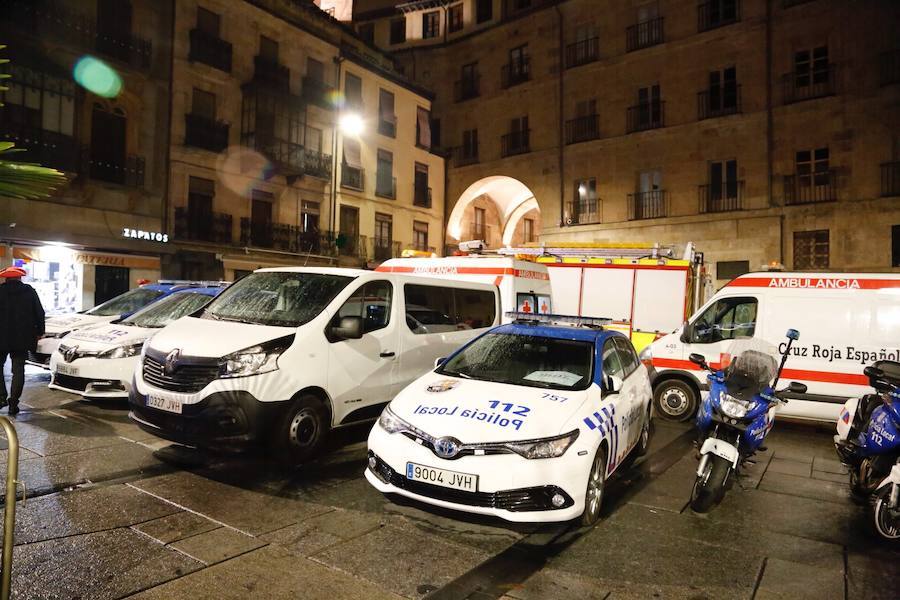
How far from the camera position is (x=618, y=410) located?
483 cm

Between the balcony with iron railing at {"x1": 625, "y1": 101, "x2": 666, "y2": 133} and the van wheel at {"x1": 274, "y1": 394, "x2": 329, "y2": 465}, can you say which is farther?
the balcony with iron railing at {"x1": 625, "y1": 101, "x2": 666, "y2": 133}

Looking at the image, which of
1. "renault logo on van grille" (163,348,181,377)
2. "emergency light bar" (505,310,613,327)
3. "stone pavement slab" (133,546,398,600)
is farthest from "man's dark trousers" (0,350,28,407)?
"emergency light bar" (505,310,613,327)

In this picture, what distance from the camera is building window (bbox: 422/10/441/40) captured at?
32.3 meters

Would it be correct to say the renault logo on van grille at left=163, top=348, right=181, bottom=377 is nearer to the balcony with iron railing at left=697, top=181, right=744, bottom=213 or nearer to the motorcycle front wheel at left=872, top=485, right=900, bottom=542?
the motorcycle front wheel at left=872, top=485, right=900, bottom=542

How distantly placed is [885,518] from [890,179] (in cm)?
2021

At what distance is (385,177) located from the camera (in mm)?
29578

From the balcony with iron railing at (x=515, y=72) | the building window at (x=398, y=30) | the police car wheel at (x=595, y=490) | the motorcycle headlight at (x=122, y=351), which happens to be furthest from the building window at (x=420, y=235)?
the police car wheel at (x=595, y=490)

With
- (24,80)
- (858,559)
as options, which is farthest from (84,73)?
(858,559)

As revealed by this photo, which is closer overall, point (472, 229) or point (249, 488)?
point (249, 488)

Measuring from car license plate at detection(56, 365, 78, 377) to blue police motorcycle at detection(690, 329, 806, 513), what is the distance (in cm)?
733

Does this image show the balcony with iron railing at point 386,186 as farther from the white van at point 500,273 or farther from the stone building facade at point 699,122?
the white van at point 500,273

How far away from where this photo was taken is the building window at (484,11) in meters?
30.1

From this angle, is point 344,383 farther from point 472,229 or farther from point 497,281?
point 472,229

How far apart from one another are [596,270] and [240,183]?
1684 cm
